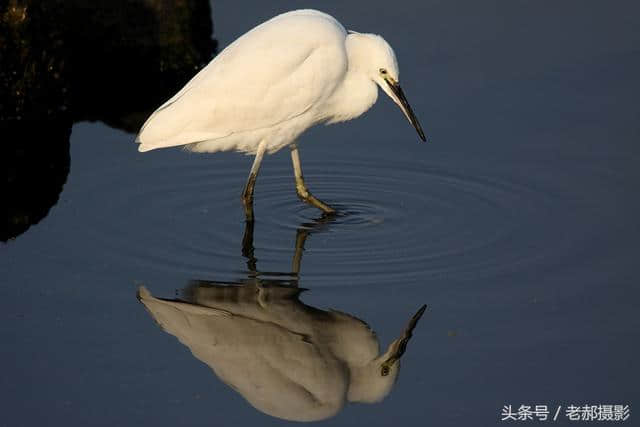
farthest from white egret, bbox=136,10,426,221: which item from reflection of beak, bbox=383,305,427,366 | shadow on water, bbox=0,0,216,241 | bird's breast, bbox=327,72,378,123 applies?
reflection of beak, bbox=383,305,427,366

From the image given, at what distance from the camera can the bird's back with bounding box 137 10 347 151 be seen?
867 centimetres

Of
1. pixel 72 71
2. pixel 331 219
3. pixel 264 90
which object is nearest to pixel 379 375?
pixel 331 219

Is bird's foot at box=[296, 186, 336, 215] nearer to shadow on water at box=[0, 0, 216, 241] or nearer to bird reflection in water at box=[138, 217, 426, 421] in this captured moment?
bird reflection in water at box=[138, 217, 426, 421]

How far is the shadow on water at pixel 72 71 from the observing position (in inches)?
395

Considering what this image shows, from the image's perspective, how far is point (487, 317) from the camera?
23.9 ft

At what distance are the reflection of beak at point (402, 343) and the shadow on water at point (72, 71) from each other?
3.02 metres

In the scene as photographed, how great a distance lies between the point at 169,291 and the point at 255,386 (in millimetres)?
1315

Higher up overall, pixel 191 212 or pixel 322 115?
pixel 322 115

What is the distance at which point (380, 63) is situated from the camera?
8820mm

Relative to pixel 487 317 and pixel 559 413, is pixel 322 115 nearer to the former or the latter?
pixel 487 317

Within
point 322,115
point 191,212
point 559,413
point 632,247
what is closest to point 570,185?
point 632,247

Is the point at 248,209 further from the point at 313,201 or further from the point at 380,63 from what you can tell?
the point at 380,63

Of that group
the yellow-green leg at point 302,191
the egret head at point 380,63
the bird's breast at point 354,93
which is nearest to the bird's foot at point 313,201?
the yellow-green leg at point 302,191

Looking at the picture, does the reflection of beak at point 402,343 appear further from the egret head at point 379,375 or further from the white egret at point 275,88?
the white egret at point 275,88
